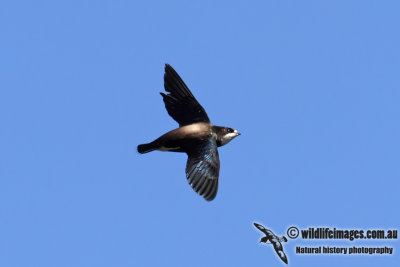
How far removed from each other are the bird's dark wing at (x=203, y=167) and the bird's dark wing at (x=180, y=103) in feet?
2.26

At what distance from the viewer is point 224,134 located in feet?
67.3

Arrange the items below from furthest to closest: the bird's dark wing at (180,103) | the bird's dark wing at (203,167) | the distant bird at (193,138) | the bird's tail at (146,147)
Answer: the bird's dark wing at (180,103) < the bird's tail at (146,147) < the distant bird at (193,138) < the bird's dark wing at (203,167)

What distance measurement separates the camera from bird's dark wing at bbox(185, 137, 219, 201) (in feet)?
61.4

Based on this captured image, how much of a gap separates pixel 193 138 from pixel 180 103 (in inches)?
41.8

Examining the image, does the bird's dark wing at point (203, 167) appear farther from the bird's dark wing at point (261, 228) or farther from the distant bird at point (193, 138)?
the bird's dark wing at point (261, 228)

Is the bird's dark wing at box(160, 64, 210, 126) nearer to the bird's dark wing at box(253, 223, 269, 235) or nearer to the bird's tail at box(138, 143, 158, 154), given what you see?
the bird's tail at box(138, 143, 158, 154)

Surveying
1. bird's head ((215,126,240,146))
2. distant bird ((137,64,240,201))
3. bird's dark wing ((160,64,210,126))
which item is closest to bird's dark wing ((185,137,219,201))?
distant bird ((137,64,240,201))

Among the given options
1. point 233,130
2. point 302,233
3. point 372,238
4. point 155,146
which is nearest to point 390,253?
point 372,238

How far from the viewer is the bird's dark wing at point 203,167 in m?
18.7

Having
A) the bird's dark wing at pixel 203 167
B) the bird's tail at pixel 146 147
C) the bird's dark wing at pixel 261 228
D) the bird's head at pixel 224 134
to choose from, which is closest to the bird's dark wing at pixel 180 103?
the bird's head at pixel 224 134

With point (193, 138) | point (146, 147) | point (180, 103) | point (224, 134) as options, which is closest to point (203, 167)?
point (193, 138)

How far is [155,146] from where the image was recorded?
19.5 m

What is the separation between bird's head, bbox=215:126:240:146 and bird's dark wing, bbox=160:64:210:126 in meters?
0.36

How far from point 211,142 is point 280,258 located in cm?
282
